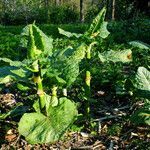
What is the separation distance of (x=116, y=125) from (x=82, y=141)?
37 cm

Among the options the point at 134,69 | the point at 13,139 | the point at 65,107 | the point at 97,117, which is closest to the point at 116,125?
the point at 97,117

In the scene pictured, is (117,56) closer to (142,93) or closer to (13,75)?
(142,93)

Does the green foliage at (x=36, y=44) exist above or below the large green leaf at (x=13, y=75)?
above

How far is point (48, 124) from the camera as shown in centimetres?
300

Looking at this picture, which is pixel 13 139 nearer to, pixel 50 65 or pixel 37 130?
pixel 37 130

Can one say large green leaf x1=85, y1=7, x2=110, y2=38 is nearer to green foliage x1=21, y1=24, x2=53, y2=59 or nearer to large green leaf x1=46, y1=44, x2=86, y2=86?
large green leaf x1=46, y1=44, x2=86, y2=86

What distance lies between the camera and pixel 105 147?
3357 mm

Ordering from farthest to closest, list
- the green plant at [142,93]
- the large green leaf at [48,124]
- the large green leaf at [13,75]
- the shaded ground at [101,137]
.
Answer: the shaded ground at [101,137]
the green plant at [142,93]
the large green leaf at [13,75]
the large green leaf at [48,124]

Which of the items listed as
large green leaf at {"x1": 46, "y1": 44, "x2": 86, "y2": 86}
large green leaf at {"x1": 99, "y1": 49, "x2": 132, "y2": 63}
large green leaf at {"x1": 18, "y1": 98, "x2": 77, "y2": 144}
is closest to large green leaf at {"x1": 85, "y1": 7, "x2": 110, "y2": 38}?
large green leaf at {"x1": 99, "y1": 49, "x2": 132, "y2": 63}

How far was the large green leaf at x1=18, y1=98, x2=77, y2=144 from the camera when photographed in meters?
2.85

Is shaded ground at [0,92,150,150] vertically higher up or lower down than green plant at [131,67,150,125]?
lower down

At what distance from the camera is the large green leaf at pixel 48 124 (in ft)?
9.35

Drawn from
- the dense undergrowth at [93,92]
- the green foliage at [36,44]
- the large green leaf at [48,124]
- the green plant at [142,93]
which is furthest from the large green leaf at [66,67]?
the green plant at [142,93]

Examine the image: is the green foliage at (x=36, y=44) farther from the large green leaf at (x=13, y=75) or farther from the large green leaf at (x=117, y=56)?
the large green leaf at (x=117, y=56)
